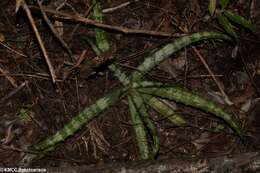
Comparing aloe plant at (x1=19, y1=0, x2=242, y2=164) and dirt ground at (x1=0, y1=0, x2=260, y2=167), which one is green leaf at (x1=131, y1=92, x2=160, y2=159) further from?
dirt ground at (x1=0, y1=0, x2=260, y2=167)

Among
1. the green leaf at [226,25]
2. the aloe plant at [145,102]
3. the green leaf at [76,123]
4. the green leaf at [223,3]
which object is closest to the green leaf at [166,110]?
the aloe plant at [145,102]

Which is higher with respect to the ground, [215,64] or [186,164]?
[215,64]

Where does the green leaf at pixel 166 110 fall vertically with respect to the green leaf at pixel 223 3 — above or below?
below

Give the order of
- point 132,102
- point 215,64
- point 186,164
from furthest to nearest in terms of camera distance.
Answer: point 215,64
point 132,102
point 186,164

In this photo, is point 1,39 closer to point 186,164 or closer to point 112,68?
point 112,68

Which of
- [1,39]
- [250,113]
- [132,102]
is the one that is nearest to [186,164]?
[132,102]

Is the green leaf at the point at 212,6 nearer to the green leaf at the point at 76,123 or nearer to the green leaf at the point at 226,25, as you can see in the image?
the green leaf at the point at 226,25
